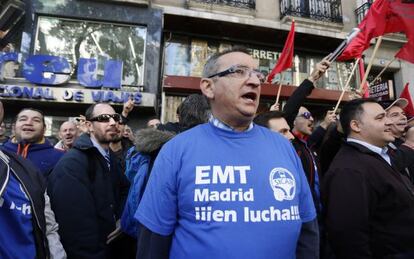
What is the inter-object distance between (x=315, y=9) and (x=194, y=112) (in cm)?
1133

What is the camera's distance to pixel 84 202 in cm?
253

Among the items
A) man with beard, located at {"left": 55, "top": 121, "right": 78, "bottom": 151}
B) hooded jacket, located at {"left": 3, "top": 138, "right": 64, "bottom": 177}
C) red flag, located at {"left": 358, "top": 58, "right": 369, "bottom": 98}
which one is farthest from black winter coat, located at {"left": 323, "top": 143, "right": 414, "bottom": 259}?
man with beard, located at {"left": 55, "top": 121, "right": 78, "bottom": 151}

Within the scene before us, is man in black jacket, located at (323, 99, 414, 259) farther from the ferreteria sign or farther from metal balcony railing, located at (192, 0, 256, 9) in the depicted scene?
metal balcony railing, located at (192, 0, 256, 9)

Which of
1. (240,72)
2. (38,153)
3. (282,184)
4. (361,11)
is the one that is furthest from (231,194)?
(361,11)

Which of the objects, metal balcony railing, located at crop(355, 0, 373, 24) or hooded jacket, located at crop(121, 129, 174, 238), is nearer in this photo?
hooded jacket, located at crop(121, 129, 174, 238)

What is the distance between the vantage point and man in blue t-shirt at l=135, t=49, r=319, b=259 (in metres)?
1.42

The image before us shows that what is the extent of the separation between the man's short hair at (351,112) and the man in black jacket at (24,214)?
2.64 metres

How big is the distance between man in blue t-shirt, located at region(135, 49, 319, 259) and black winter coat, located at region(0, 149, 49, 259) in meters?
1.06

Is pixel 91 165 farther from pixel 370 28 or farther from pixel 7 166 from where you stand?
pixel 370 28

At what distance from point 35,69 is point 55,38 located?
1.37m

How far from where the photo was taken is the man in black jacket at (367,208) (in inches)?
83.5

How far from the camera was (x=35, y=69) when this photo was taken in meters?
9.08

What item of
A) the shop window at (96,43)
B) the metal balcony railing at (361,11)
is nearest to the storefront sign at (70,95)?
the shop window at (96,43)

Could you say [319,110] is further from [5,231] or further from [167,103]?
[5,231]
